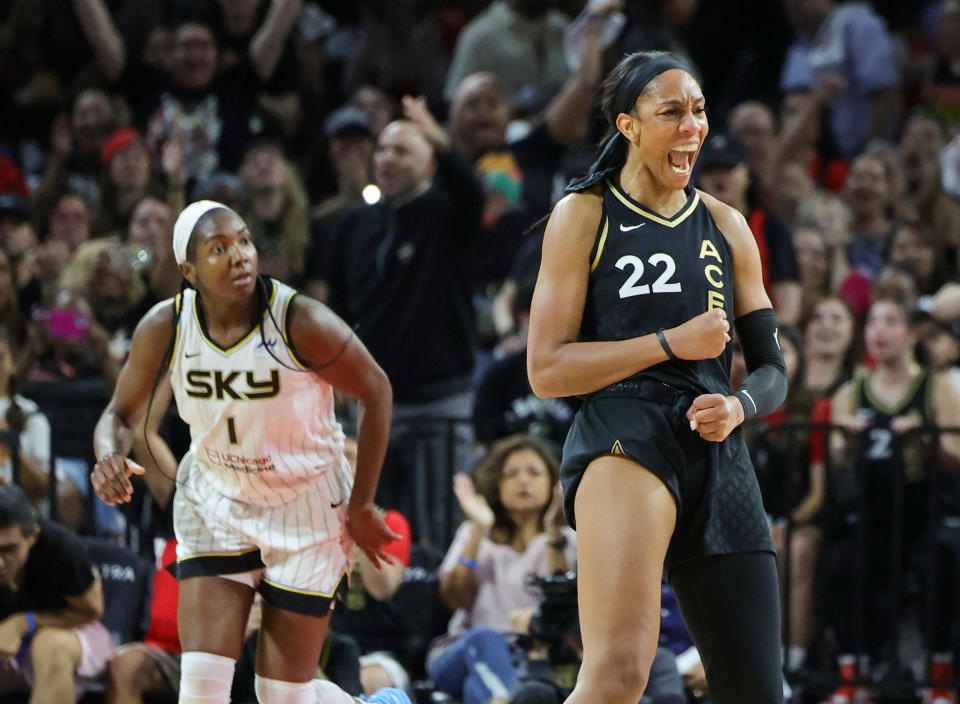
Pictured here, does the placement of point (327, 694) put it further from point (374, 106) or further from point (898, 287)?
point (374, 106)

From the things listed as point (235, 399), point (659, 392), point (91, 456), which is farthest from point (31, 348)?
point (659, 392)

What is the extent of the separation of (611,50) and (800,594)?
162 inches

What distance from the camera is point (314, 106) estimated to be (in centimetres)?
1030

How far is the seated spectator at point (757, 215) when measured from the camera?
7.66 metres

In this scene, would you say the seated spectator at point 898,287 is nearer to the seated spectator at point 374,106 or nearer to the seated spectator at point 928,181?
the seated spectator at point 928,181

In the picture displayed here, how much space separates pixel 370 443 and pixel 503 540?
226 centimetres

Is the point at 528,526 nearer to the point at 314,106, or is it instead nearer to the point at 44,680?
Answer: the point at 44,680

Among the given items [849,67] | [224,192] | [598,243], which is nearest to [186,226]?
[598,243]

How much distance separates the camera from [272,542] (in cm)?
437

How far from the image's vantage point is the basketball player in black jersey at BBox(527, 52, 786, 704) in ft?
10.9

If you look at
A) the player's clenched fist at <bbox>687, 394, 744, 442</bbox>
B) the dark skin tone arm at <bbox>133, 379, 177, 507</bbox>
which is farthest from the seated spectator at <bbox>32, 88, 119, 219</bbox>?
the player's clenched fist at <bbox>687, 394, 744, 442</bbox>

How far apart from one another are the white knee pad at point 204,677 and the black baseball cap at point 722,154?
4.38 meters

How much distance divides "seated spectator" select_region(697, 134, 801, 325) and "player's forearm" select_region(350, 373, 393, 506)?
3547 millimetres

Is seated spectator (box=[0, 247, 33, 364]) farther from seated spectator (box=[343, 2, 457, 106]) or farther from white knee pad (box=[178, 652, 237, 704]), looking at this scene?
white knee pad (box=[178, 652, 237, 704])
